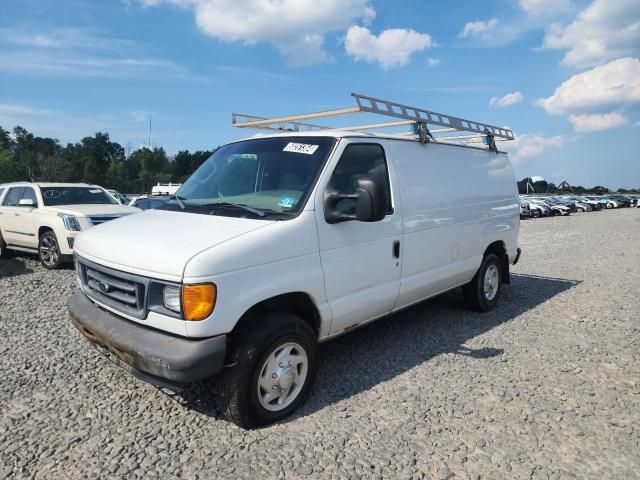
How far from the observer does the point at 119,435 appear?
10.0 ft

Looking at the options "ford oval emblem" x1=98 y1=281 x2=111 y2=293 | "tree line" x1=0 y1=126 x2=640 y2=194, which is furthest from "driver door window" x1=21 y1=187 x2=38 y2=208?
"tree line" x1=0 y1=126 x2=640 y2=194

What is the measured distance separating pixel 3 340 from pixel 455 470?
4702mm

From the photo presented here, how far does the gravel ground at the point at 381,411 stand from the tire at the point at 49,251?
3210 mm

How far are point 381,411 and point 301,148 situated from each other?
2.23 metres

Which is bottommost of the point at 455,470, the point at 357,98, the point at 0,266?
A: the point at 455,470

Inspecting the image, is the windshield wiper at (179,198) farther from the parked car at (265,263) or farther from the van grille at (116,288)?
the van grille at (116,288)

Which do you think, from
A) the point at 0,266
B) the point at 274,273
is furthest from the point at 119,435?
the point at 0,266

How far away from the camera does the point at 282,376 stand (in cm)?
322

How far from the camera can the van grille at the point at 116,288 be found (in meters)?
2.94

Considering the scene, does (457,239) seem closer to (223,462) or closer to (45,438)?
(223,462)

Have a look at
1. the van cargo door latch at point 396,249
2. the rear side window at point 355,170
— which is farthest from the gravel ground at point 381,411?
the rear side window at point 355,170

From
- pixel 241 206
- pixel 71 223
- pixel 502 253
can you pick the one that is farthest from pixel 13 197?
pixel 502 253

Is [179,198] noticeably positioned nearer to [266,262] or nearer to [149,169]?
[266,262]

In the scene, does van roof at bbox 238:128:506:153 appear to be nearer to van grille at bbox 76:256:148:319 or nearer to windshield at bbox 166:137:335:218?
windshield at bbox 166:137:335:218
